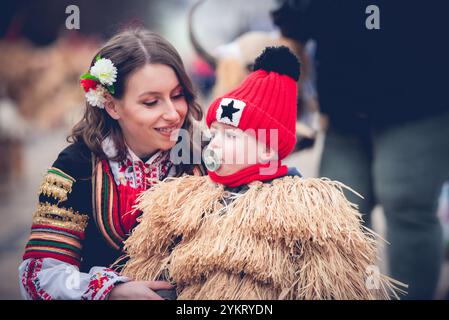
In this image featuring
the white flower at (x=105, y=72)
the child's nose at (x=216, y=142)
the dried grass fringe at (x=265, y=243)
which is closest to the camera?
the dried grass fringe at (x=265, y=243)

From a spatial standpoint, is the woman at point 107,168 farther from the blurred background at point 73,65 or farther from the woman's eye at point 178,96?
the blurred background at point 73,65

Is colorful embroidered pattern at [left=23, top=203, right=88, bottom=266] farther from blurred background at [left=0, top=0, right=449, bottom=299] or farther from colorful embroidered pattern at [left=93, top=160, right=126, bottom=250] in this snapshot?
blurred background at [left=0, top=0, right=449, bottom=299]

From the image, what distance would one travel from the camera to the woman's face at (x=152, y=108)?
1511 mm

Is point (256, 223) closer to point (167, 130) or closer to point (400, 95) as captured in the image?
point (167, 130)

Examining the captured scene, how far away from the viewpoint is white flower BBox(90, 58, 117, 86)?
1497mm

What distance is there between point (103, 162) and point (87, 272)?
0.96ft

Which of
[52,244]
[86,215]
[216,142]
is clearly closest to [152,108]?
[216,142]

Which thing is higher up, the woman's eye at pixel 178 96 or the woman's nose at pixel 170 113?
the woman's eye at pixel 178 96

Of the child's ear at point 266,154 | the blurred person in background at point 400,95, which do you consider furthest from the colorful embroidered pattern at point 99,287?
the blurred person in background at point 400,95

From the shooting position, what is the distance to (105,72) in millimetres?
1496

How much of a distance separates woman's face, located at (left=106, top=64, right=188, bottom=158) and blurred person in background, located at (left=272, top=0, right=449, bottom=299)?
57 cm

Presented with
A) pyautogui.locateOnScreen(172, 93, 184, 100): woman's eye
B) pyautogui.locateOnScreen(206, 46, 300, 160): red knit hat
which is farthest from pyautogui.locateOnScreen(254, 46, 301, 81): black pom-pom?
pyautogui.locateOnScreen(172, 93, 184, 100): woman's eye

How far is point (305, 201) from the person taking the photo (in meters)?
1.33

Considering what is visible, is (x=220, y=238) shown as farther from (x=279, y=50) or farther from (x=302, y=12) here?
(x=302, y=12)
